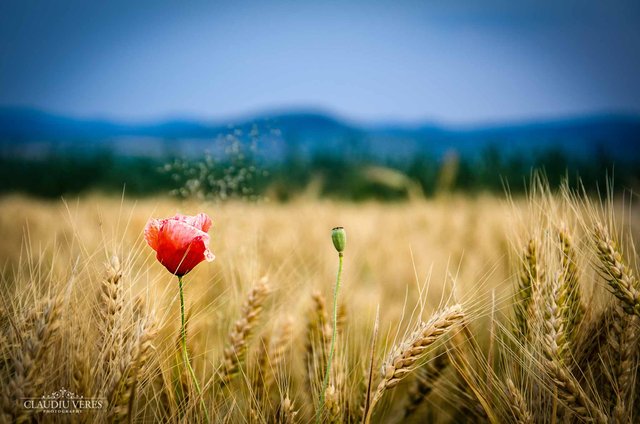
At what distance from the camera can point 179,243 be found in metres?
0.70

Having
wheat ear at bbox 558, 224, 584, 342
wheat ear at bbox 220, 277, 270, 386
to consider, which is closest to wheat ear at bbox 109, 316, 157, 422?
→ wheat ear at bbox 220, 277, 270, 386

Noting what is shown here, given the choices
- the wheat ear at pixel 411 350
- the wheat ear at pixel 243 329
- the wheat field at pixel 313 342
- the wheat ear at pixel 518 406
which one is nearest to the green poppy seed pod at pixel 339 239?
the wheat field at pixel 313 342

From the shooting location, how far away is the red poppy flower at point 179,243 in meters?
0.70

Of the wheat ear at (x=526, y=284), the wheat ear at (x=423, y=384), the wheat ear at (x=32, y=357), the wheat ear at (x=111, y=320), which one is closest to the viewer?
the wheat ear at (x=32, y=357)

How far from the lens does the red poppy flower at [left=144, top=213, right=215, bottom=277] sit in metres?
0.70

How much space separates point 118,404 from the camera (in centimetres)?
73

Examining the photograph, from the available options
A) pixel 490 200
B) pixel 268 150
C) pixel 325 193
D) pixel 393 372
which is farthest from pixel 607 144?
pixel 393 372

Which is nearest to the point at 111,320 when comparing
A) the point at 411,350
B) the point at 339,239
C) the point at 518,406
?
the point at 339,239

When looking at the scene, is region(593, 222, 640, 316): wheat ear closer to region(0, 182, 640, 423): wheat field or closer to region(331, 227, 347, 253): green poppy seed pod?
region(0, 182, 640, 423): wheat field

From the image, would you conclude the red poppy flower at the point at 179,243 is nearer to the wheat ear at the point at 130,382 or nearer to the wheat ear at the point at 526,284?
the wheat ear at the point at 130,382

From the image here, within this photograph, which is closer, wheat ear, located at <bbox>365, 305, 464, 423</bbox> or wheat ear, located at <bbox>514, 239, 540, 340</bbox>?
wheat ear, located at <bbox>365, 305, 464, 423</bbox>

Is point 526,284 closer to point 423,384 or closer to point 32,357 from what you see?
point 423,384

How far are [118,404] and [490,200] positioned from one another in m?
4.96

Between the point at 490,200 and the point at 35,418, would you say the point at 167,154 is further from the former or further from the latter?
the point at 35,418
